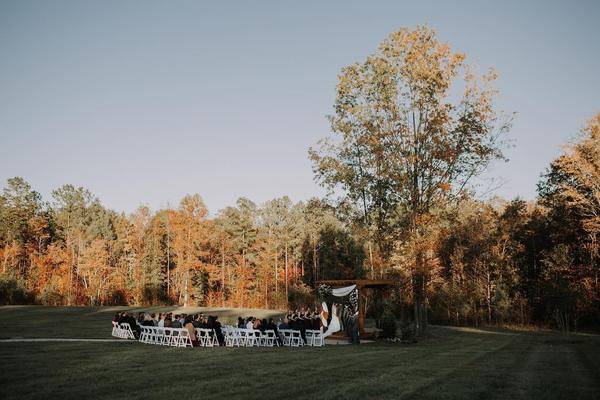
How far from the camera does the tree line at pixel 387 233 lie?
24.1 m

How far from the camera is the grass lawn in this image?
7906mm

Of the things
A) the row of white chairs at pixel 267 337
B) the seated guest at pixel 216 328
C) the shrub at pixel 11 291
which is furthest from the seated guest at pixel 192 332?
the shrub at pixel 11 291

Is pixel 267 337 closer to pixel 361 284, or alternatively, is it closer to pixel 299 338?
pixel 299 338

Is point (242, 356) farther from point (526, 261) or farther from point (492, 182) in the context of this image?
point (526, 261)

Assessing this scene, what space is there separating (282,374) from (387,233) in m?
17.5

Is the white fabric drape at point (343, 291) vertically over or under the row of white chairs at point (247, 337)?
over

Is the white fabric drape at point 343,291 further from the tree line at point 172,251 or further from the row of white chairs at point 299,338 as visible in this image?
the tree line at point 172,251

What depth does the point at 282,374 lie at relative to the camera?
32.0ft

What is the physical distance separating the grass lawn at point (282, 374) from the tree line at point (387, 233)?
11415 mm

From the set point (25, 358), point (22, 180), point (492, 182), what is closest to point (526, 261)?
point (492, 182)

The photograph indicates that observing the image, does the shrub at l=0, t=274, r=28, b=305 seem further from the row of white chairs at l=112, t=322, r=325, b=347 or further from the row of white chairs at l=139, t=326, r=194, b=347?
the row of white chairs at l=139, t=326, r=194, b=347

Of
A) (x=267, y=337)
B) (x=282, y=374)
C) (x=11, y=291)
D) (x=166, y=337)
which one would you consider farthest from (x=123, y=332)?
(x=11, y=291)

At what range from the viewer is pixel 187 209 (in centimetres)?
5294

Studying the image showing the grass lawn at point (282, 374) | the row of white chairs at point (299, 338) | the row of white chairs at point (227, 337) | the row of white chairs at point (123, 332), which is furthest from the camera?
the row of white chairs at point (123, 332)
